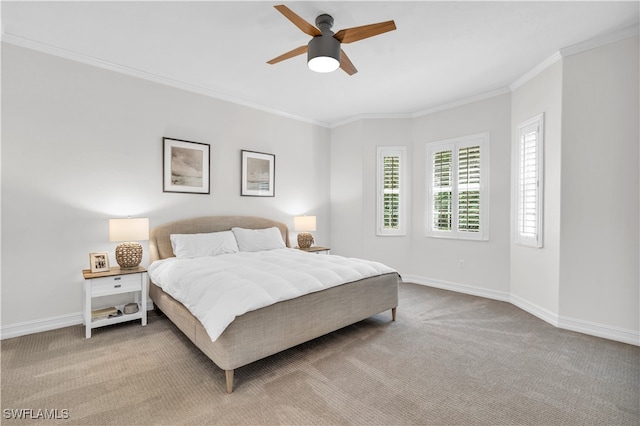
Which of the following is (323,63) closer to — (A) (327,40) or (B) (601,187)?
(A) (327,40)

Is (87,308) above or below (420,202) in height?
below

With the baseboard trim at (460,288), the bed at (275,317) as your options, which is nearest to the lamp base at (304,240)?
the baseboard trim at (460,288)

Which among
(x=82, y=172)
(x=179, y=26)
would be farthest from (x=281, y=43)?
(x=82, y=172)

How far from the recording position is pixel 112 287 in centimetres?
311

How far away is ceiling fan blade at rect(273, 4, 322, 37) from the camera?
204 centimetres

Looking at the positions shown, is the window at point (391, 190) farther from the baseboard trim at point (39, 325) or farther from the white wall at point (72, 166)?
the baseboard trim at point (39, 325)

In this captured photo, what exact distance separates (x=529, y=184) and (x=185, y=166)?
441 cm

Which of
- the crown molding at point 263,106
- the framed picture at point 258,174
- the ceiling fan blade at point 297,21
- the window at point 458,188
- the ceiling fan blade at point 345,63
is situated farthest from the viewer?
the framed picture at point 258,174

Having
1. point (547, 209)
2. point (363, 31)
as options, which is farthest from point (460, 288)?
point (363, 31)

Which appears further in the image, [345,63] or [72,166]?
[72,166]

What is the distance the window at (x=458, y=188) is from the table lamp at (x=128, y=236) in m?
4.09

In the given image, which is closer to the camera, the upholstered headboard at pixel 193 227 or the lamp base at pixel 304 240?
the upholstered headboard at pixel 193 227

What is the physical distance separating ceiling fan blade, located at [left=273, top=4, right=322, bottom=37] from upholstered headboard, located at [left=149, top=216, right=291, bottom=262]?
2.81 metres

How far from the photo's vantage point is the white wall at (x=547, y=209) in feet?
10.9
